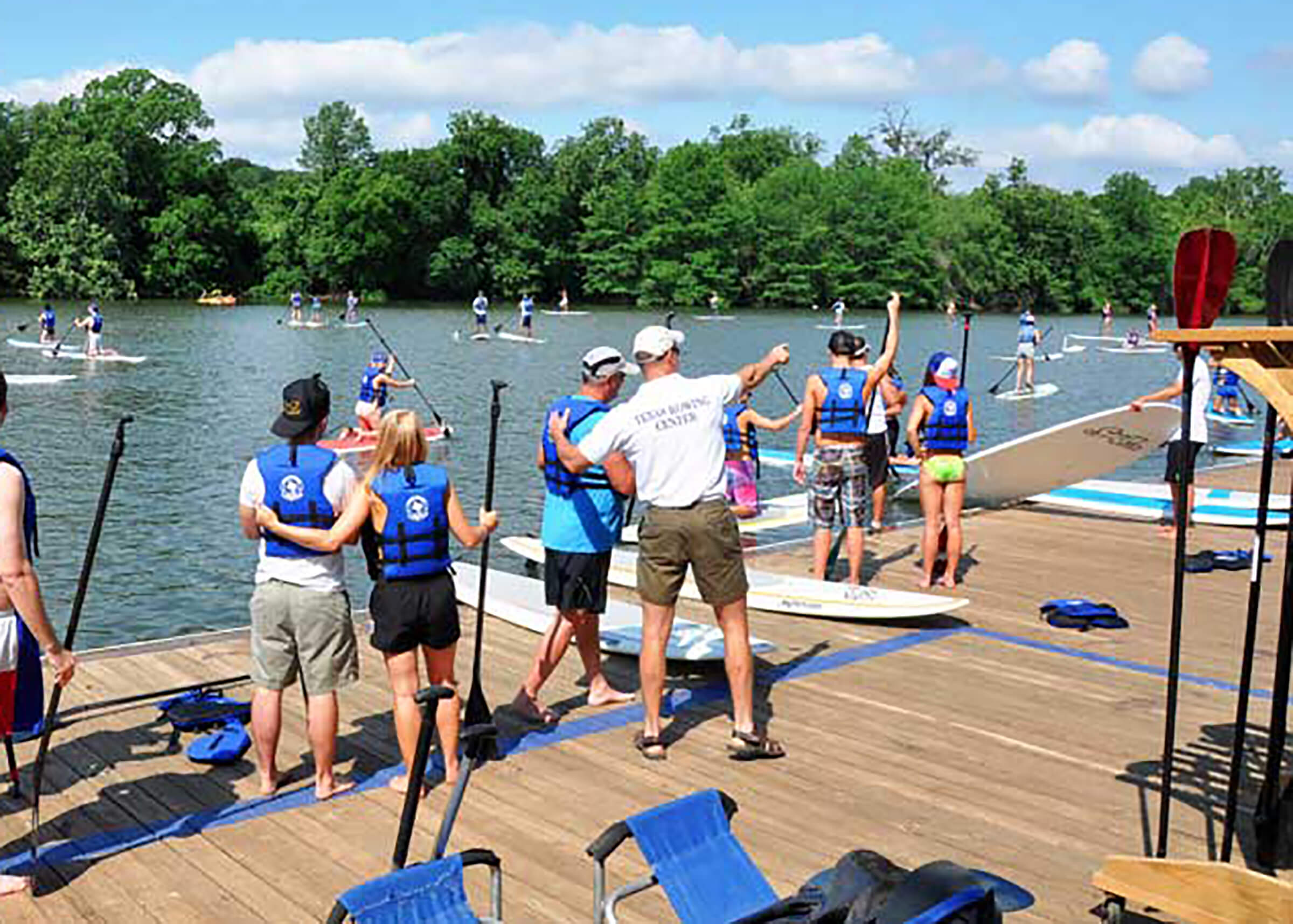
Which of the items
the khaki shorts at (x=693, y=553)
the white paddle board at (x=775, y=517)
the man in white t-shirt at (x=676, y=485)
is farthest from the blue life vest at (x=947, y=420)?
the khaki shorts at (x=693, y=553)

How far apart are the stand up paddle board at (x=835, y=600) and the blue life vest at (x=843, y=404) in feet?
3.75

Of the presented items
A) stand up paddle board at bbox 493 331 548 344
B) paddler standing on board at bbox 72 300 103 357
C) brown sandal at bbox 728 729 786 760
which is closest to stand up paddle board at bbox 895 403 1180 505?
brown sandal at bbox 728 729 786 760

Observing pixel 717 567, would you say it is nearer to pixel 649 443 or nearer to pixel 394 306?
pixel 649 443

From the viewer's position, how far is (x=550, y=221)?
93.1 m

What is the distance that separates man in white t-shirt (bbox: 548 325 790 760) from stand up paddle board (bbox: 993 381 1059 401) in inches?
1218

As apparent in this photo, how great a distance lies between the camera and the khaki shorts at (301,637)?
5215 millimetres

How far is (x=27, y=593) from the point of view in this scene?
13.7ft

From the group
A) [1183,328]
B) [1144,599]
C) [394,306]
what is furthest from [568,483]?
[394,306]

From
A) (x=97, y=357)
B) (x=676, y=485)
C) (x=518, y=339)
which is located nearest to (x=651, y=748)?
(x=676, y=485)

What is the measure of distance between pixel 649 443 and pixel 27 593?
2.59m

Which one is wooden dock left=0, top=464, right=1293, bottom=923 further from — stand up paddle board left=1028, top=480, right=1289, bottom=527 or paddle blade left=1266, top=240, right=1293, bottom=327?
stand up paddle board left=1028, top=480, right=1289, bottom=527

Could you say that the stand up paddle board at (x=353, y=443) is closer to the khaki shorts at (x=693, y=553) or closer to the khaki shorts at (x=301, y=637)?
the khaki shorts at (x=693, y=553)

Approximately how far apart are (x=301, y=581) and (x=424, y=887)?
2.20 m

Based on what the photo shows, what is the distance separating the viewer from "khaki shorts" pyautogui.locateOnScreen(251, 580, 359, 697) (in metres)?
5.21
